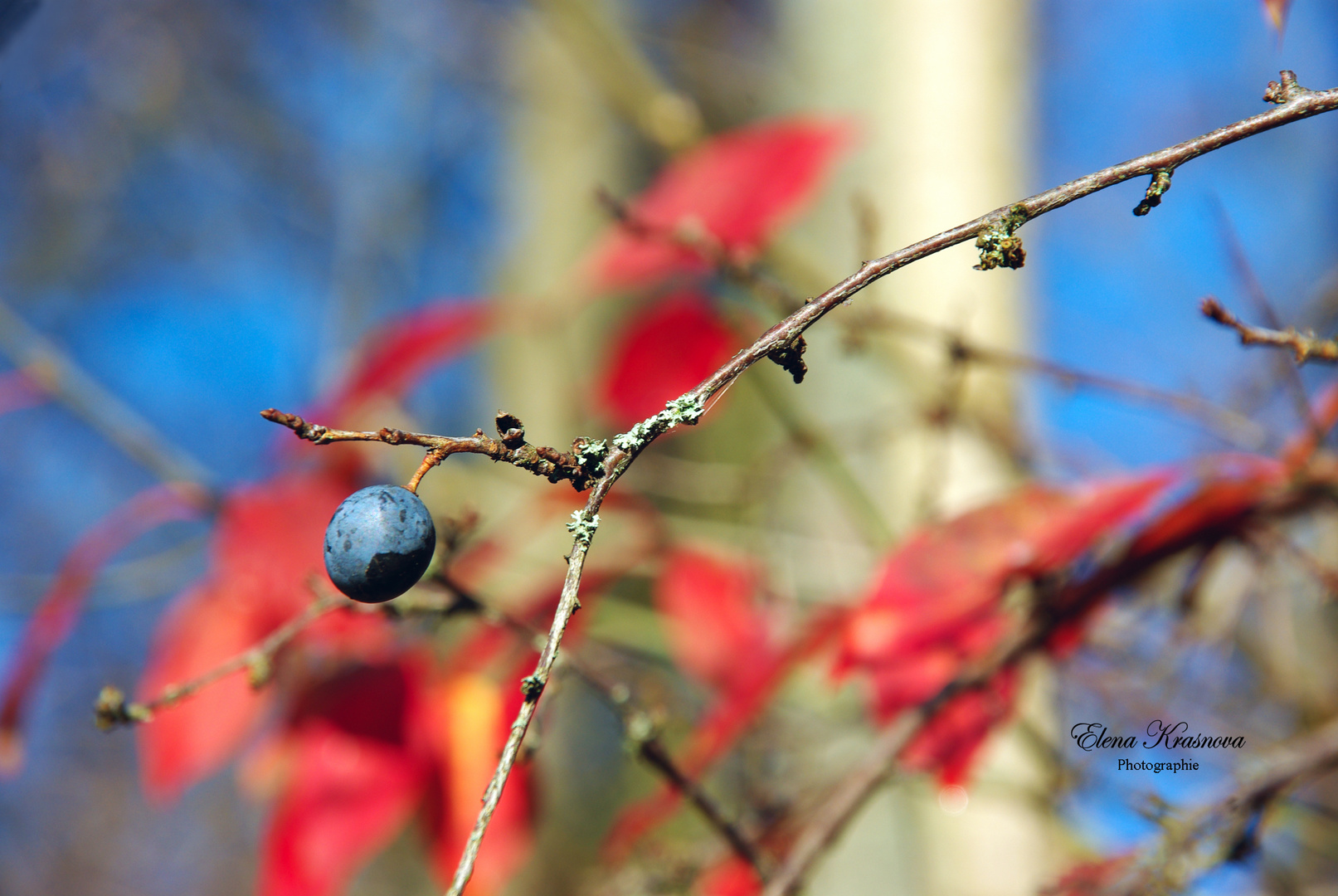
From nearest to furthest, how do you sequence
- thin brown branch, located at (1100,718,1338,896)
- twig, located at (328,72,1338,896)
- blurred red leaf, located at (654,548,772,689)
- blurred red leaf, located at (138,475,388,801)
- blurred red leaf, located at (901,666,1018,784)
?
twig, located at (328,72,1338,896)
thin brown branch, located at (1100,718,1338,896)
blurred red leaf, located at (901,666,1018,784)
blurred red leaf, located at (138,475,388,801)
blurred red leaf, located at (654,548,772,689)

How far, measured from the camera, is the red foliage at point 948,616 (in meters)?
0.66

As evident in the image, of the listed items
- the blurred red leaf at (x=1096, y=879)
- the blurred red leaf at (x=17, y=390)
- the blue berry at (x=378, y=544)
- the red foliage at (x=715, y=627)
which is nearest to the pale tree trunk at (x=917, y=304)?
the red foliage at (x=715, y=627)

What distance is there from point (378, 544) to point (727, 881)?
2.01 feet

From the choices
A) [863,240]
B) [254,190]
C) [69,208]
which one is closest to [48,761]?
[69,208]

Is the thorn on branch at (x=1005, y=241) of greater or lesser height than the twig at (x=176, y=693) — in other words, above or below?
below

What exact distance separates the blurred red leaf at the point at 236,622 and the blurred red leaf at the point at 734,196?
0.35m

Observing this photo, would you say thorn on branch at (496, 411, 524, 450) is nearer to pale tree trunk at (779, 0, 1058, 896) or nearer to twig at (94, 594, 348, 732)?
twig at (94, 594, 348, 732)

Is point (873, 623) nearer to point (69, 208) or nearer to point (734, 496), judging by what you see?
point (734, 496)

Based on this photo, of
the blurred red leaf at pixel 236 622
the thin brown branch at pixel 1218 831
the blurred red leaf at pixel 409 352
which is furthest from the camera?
the blurred red leaf at pixel 409 352

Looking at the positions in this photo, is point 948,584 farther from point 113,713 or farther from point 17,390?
point 17,390

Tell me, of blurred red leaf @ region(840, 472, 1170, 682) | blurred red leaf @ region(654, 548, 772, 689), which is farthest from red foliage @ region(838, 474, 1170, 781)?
blurred red leaf @ region(654, 548, 772, 689)

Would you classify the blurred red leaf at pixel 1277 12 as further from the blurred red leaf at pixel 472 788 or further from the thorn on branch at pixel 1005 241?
the blurred red leaf at pixel 472 788

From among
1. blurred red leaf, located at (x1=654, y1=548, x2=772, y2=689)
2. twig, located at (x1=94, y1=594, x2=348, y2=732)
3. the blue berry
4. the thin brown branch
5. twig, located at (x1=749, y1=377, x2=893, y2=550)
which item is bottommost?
the thin brown branch

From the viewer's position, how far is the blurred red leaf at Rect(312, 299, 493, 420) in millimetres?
865
